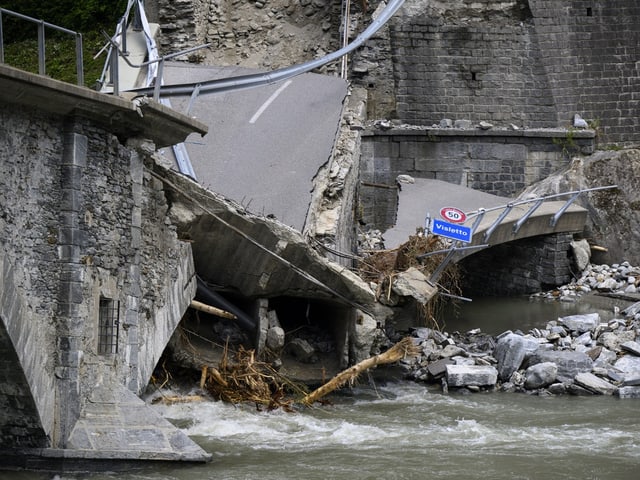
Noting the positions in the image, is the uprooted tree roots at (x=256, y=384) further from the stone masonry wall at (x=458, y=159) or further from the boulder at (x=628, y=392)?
the stone masonry wall at (x=458, y=159)

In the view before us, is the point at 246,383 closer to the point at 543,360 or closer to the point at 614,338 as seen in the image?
the point at 543,360

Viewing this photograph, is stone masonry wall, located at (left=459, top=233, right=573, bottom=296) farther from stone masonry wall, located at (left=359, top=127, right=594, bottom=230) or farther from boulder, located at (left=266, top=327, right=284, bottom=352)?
boulder, located at (left=266, top=327, right=284, bottom=352)

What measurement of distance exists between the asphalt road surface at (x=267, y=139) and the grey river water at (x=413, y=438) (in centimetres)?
269

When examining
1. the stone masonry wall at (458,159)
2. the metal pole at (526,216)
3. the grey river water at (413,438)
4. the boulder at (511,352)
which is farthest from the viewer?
the stone masonry wall at (458,159)

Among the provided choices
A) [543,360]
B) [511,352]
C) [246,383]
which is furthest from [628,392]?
[246,383]

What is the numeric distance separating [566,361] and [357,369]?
300 cm

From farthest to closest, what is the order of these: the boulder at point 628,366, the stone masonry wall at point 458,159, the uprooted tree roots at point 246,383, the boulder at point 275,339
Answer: the stone masonry wall at point 458,159 → the boulder at point 628,366 → the boulder at point 275,339 → the uprooted tree roots at point 246,383

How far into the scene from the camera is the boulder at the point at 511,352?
15.5m

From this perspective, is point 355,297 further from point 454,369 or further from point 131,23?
point 131,23

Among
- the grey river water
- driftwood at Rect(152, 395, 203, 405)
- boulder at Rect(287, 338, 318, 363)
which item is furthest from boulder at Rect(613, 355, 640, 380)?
driftwood at Rect(152, 395, 203, 405)

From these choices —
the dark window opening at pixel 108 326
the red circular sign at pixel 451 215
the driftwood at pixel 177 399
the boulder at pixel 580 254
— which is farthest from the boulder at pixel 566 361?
the dark window opening at pixel 108 326

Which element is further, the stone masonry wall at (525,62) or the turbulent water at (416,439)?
the stone masonry wall at (525,62)

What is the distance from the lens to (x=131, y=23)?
2298cm

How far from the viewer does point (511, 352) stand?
51.6ft
